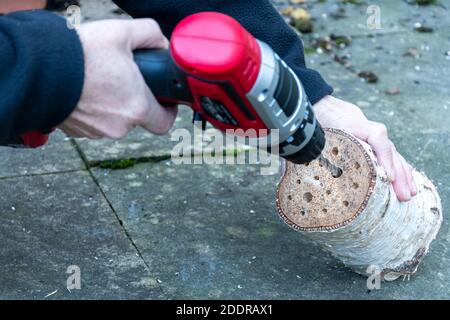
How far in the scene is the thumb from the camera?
1.68m

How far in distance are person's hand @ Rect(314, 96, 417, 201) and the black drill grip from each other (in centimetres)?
54

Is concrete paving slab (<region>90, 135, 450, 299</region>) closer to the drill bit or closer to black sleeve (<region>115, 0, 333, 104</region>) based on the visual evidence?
the drill bit

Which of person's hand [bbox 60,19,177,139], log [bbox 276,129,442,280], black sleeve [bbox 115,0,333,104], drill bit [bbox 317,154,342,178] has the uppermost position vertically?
person's hand [bbox 60,19,177,139]

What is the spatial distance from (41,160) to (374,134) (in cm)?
113

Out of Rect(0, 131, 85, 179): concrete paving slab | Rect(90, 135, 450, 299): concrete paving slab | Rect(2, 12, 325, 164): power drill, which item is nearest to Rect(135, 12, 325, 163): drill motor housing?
Rect(2, 12, 325, 164): power drill

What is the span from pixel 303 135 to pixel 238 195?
33.0 inches

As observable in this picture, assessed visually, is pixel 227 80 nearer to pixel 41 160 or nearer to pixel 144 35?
pixel 144 35

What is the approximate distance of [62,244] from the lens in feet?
7.52

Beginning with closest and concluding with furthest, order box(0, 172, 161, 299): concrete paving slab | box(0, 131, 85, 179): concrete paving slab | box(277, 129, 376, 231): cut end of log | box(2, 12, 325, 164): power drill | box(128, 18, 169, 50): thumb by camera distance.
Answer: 1. box(2, 12, 325, 164): power drill
2. box(128, 18, 169, 50): thumb
3. box(277, 129, 376, 231): cut end of log
4. box(0, 172, 161, 299): concrete paving slab
5. box(0, 131, 85, 179): concrete paving slab

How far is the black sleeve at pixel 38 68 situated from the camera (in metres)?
1.57

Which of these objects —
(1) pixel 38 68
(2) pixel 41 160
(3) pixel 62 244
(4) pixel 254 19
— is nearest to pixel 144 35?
(1) pixel 38 68

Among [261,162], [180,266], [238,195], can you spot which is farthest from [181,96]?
[261,162]

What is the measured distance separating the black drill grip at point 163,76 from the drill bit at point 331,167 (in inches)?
19.2
